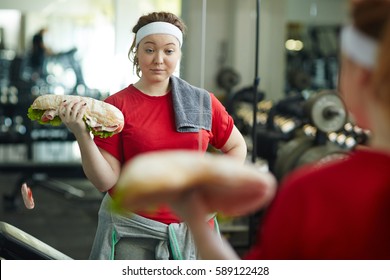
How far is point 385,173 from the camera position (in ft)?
2.47

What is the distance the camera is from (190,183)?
0.80 meters

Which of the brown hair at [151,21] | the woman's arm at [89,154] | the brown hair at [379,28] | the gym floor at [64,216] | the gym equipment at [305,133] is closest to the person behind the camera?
the brown hair at [379,28]

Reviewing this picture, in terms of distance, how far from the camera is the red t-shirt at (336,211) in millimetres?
744

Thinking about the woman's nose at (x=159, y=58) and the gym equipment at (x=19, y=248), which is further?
the gym equipment at (x=19, y=248)

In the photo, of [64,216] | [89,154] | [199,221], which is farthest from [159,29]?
[64,216]

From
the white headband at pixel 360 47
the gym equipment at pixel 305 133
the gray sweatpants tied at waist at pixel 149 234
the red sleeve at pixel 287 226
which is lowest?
the gym equipment at pixel 305 133

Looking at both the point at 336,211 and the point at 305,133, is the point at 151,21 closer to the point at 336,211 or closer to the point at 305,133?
the point at 336,211

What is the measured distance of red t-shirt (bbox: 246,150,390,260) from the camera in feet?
2.44

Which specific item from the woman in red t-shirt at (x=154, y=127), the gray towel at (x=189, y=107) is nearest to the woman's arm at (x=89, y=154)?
the woman in red t-shirt at (x=154, y=127)

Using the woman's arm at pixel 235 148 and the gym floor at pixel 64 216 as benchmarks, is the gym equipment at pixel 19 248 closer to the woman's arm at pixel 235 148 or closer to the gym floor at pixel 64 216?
the woman's arm at pixel 235 148

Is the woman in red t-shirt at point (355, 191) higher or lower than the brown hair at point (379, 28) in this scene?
lower

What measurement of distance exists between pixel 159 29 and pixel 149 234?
0.42 m

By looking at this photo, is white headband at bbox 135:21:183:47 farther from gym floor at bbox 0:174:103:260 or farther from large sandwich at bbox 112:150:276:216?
gym floor at bbox 0:174:103:260

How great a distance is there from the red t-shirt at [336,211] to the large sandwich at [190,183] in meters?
0.07
